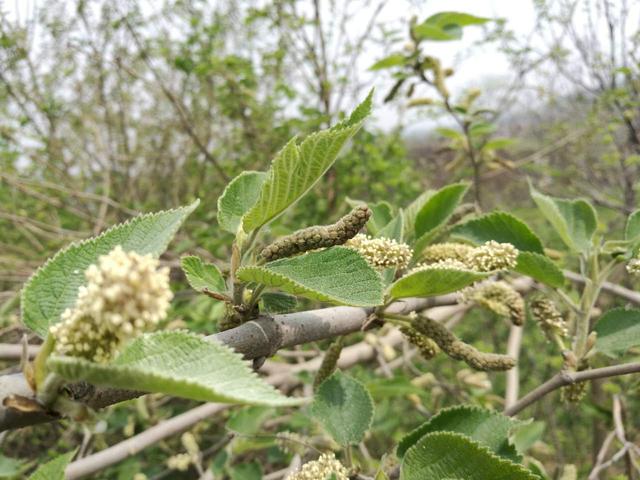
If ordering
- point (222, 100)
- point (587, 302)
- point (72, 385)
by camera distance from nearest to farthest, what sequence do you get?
point (72, 385) < point (587, 302) < point (222, 100)

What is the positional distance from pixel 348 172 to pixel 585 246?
2432 millimetres

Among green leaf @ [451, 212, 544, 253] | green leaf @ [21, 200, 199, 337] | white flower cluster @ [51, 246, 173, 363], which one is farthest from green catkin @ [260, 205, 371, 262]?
green leaf @ [451, 212, 544, 253]

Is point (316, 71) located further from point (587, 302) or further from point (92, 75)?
point (587, 302)

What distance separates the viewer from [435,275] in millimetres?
712

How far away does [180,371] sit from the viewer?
18.4 inches

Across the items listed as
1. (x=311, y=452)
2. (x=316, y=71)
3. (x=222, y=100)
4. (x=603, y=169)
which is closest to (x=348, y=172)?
(x=316, y=71)

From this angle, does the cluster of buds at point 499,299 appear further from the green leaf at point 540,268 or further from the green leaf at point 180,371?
the green leaf at point 180,371

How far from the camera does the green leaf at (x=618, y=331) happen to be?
3.22 ft

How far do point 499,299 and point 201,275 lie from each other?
2.06ft

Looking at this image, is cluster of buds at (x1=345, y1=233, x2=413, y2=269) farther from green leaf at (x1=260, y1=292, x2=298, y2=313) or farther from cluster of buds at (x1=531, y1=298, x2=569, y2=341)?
cluster of buds at (x1=531, y1=298, x2=569, y2=341)

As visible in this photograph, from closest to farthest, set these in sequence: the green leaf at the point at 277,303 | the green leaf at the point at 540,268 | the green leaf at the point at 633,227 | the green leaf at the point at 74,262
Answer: the green leaf at the point at 74,262, the green leaf at the point at 277,303, the green leaf at the point at 540,268, the green leaf at the point at 633,227

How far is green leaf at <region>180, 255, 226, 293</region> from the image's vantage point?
28.5 inches

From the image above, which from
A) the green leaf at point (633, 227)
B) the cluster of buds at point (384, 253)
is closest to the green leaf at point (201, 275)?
the cluster of buds at point (384, 253)

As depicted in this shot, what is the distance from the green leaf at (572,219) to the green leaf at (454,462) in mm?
583
